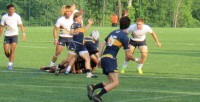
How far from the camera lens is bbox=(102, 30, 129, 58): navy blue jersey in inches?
555

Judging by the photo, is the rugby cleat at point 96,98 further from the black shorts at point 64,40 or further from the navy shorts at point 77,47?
the black shorts at point 64,40

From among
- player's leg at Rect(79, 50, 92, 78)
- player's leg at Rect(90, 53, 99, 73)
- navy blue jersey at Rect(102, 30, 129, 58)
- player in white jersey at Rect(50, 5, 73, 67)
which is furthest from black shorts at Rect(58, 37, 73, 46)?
navy blue jersey at Rect(102, 30, 129, 58)

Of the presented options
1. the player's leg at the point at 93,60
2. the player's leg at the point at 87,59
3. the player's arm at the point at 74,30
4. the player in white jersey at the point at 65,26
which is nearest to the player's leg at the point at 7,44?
the player in white jersey at the point at 65,26

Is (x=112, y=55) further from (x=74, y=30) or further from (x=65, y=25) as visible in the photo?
(x=65, y=25)

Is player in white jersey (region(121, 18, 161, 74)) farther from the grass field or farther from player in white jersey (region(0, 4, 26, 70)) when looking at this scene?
player in white jersey (region(0, 4, 26, 70))

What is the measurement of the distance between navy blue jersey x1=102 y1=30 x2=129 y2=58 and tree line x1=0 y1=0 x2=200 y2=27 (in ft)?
183

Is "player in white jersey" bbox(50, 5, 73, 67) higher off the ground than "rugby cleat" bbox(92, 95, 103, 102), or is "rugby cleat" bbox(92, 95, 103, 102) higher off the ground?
"player in white jersey" bbox(50, 5, 73, 67)

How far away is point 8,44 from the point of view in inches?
872

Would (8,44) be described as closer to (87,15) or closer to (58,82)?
(58,82)

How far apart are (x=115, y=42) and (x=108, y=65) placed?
19.9 inches

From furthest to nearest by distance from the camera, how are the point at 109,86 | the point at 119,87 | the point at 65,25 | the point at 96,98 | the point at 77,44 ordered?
1. the point at 65,25
2. the point at 77,44
3. the point at 119,87
4. the point at 109,86
5. the point at 96,98

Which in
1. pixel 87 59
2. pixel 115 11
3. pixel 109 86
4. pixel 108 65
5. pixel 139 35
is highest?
pixel 108 65

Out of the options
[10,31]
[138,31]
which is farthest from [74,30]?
[10,31]

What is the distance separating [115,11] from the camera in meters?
86.2
